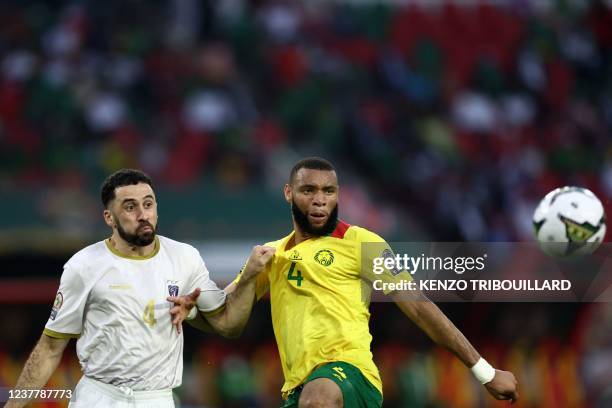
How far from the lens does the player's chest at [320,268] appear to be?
542cm

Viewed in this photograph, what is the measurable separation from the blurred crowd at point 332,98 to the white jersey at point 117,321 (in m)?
6.39

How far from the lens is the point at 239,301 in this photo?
5574mm

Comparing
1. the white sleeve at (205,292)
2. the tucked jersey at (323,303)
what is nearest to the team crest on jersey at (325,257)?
the tucked jersey at (323,303)

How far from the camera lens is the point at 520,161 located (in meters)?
13.7

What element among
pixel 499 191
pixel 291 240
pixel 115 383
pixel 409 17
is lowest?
pixel 115 383

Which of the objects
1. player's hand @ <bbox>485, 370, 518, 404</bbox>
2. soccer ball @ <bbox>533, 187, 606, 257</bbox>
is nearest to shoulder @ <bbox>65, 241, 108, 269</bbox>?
player's hand @ <bbox>485, 370, 518, 404</bbox>

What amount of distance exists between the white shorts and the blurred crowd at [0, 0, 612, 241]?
648cm

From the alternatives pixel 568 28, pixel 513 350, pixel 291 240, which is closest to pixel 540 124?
pixel 568 28

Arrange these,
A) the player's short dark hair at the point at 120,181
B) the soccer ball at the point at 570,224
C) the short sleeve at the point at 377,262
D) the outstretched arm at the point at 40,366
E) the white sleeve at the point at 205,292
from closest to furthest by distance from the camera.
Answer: the outstretched arm at the point at 40,366 < the player's short dark hair at the point at 120,181 < the short sleeve at the point at 377,262 < the white sleeve at the point at 205,292 < the soccer ball at the point at 570,224

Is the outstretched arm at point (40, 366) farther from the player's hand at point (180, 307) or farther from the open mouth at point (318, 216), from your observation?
the open mouth at point (318, 216)

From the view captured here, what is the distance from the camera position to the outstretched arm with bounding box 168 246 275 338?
545 cm

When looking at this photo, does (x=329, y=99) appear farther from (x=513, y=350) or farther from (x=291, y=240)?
(x=291, y=240)

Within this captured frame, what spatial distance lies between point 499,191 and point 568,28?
4.51 m

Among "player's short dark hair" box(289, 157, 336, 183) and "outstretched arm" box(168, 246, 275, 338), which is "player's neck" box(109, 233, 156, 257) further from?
"player's short dark hair" box(289, 157, 336, 183)
